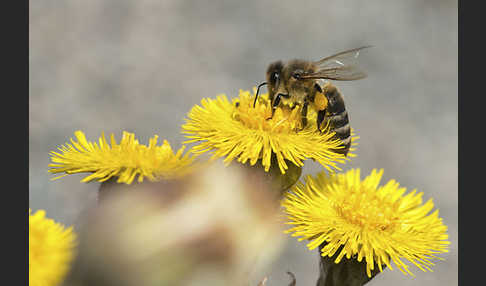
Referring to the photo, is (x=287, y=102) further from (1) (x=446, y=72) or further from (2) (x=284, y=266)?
(1) (x=446, y=72)

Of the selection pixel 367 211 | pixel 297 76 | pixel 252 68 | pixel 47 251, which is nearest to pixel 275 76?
pixel 297 76

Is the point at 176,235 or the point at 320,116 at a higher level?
the point at 320,116

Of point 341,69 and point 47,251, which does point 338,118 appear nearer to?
point 341,69

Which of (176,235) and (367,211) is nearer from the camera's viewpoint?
(176,235)

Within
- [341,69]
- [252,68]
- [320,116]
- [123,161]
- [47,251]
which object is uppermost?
[252,68]

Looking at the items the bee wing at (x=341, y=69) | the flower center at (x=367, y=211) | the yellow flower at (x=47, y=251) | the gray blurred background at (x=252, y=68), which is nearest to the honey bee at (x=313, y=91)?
the bee wing at (x=341, y=69)

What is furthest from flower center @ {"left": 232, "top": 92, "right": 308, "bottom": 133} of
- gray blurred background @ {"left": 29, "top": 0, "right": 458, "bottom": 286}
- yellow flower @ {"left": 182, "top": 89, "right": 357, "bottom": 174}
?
gray blurred background @ {"left": 29, "top": 0, "right": 458, "bottom": 286}

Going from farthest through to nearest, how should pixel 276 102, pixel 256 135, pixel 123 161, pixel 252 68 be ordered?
pixel 252 68 → pixel 276 102 → pixel 256 135 → pixel 123 161
